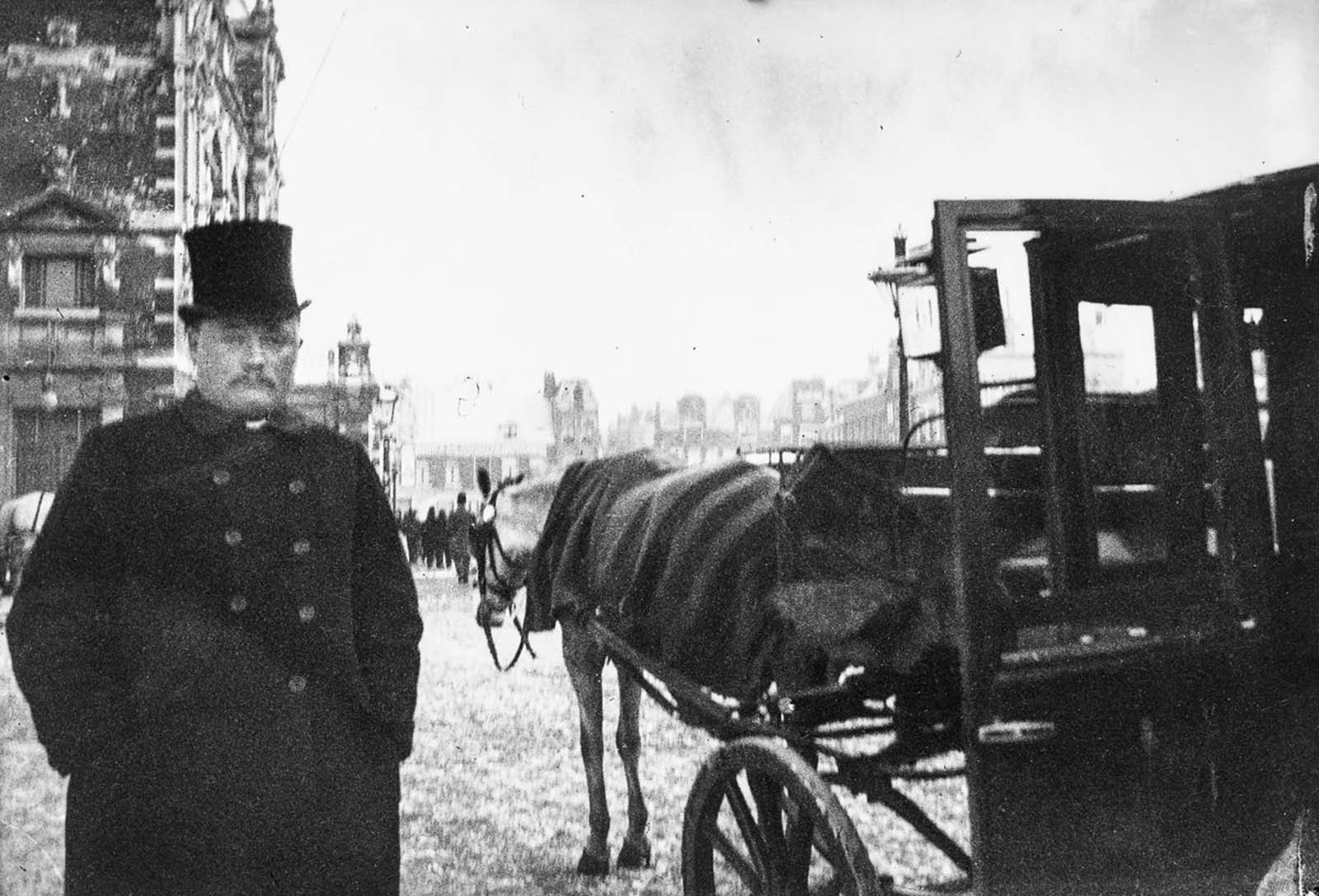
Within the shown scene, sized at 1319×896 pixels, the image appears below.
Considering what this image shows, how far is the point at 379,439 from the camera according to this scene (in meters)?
3.42

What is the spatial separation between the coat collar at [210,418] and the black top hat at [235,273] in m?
0.19

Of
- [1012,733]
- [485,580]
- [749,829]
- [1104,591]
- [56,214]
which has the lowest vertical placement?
[749,829]

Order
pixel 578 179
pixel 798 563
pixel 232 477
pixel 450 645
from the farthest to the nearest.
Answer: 1. pixel 450 645
2. pixel 578 179
3. pixel 798 563
4. pixel 232 477

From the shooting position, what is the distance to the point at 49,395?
2.82 meters

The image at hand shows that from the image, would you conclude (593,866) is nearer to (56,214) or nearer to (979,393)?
(979,393)

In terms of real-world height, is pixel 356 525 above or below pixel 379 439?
below

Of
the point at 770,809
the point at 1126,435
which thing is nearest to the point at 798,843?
the point at 770,809

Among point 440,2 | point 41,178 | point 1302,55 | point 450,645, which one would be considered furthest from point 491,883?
point 1302,55

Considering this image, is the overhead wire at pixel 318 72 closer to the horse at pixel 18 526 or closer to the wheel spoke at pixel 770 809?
the horse at pixel 18 526

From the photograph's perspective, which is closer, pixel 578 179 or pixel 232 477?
pixel 232 477

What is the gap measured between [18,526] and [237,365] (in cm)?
84

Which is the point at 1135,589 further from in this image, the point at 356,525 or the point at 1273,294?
the point at 356,525

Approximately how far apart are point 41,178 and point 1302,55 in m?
4.31

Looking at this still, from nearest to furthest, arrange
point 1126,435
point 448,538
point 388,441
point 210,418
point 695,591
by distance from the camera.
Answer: point 210,418, point 695,591, point 1126,435, point 388,441, point 448,538
